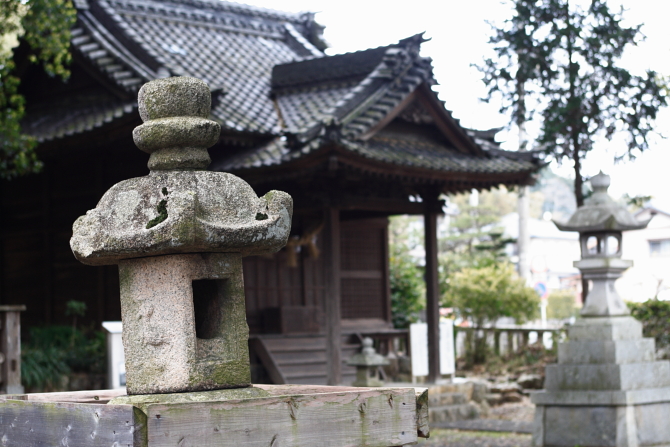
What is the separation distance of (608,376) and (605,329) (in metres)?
0.58

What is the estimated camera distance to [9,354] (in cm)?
1156

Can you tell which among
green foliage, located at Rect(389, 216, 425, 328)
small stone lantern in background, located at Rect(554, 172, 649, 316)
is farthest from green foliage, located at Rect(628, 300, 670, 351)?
small stone lantern in background, located at Rect(554, 172, 649, 316)

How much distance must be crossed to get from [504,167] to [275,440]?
11517 mm

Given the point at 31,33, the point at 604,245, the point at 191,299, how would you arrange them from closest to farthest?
the point at 191,299 → the point at 604,245 → the point at 31,33

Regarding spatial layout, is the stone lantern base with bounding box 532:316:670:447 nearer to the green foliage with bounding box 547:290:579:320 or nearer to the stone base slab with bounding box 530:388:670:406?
the stone base slab with bounding box 530:388:670:406

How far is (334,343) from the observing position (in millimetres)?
13820

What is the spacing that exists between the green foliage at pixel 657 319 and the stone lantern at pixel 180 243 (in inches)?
555

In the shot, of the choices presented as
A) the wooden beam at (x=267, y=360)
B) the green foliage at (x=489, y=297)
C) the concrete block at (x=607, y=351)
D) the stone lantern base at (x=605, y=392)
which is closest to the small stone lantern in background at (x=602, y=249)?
the stone lantern base at (x=605, y=392)

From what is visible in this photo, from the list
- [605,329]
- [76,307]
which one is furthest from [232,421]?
[76,307]

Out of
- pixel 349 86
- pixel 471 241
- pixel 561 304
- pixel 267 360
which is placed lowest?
pixel 561 304

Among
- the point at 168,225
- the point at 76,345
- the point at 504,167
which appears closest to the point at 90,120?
the point at 76,345

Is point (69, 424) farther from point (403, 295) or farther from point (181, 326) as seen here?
point (403, 295)

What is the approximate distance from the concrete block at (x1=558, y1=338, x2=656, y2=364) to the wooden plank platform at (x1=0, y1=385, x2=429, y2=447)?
679cm

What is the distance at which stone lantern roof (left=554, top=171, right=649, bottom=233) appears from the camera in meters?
11.5
